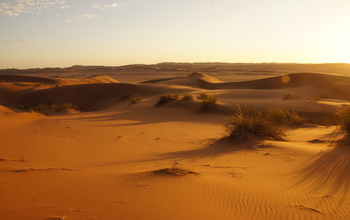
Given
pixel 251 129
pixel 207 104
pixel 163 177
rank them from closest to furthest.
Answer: pixel 163 177
pixel 251 129
pixel 207 104

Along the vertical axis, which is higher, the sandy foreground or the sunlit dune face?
the sunlit dune face

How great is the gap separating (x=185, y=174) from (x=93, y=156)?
2.36 metres

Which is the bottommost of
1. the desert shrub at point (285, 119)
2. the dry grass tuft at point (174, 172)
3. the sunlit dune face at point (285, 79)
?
the desert shrub at point (285, 119)

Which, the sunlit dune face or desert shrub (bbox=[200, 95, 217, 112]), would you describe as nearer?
desert shrub (bbox=[200, 95, 217, 112])

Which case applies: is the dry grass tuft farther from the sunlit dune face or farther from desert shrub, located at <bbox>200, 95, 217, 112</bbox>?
the sunlit dune face

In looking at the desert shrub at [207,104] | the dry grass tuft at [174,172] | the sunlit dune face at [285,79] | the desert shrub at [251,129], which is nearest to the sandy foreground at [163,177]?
the dry grass tuft at [174,172]

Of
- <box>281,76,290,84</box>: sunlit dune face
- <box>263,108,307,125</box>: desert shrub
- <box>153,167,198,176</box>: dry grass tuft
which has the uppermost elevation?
<box>281,76,290,84</box>: sunlit dune face

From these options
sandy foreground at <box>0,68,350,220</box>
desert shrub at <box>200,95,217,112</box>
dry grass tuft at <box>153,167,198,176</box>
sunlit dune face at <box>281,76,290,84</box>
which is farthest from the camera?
sunlit dune face at <box>281,76,290,84</box>

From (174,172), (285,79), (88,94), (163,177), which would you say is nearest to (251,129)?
(174,172)

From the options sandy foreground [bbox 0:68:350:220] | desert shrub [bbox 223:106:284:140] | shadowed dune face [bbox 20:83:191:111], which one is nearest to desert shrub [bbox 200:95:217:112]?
sandy foreground [bbox 0:68:350:220]

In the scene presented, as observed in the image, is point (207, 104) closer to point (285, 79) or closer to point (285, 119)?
point (285, 119)

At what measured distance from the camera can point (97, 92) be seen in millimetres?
27750

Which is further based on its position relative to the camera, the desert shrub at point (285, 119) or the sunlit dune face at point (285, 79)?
the sunlit dune face at point (285, 79)

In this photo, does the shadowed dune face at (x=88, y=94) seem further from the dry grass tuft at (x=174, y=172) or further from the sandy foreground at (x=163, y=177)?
the dry grass tuft at (x=174, y=172)
